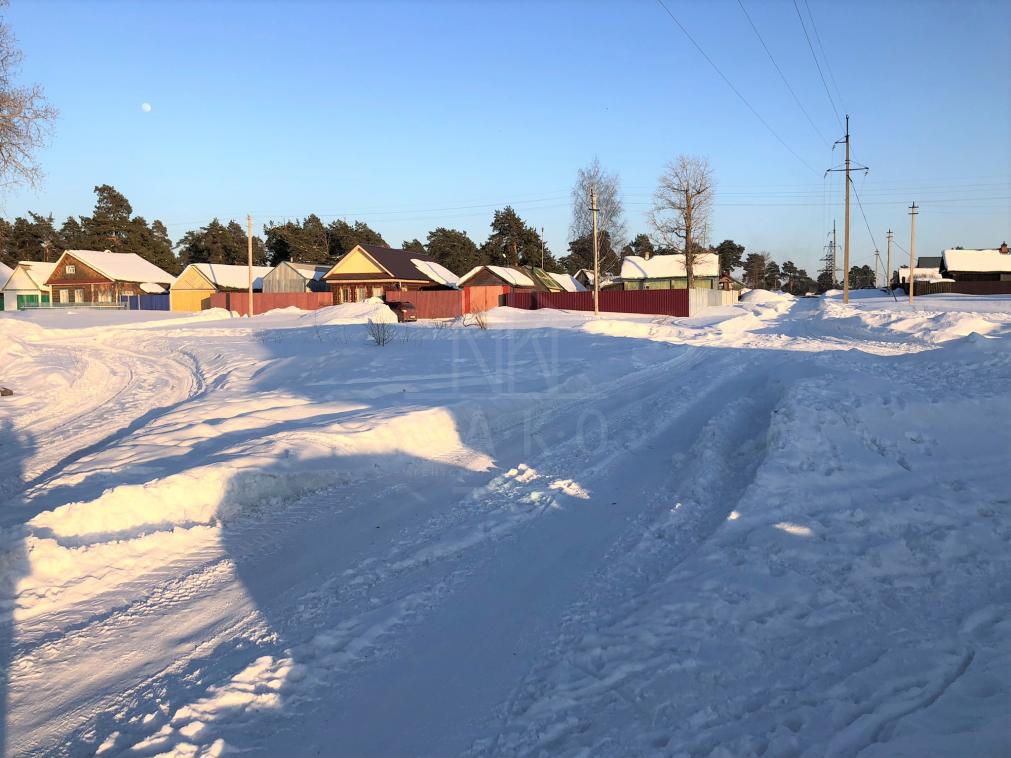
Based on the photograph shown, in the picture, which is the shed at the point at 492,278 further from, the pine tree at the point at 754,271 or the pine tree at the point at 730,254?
the pine tree at the point at 754,271

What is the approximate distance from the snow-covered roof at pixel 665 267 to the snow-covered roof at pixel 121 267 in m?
49.0

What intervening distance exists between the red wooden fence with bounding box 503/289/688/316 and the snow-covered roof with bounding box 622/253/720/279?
28986 mm

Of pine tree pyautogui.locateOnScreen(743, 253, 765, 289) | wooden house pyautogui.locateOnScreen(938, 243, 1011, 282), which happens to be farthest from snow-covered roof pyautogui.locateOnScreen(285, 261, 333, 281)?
pine tree pyautogui.locateOnScreen(743, 253, 765, 289)

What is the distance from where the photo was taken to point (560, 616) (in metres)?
4.71

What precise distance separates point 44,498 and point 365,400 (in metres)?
6.42

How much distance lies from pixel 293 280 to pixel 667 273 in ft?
129

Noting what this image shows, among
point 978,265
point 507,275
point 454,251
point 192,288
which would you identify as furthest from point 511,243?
point 978,265

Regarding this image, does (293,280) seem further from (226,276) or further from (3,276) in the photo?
(3,276)

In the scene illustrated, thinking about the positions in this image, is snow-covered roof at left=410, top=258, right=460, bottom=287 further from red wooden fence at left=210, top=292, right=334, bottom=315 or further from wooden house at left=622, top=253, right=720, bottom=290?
wooden house at left=622, top=253, right=720, bottom=290

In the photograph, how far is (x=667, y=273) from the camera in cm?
7344

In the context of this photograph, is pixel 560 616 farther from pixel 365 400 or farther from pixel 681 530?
pixel 365 400

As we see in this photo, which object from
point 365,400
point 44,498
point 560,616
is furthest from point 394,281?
point 560,616

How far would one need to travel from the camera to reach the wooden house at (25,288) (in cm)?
7069

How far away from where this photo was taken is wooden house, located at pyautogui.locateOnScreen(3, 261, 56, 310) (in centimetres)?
7069
